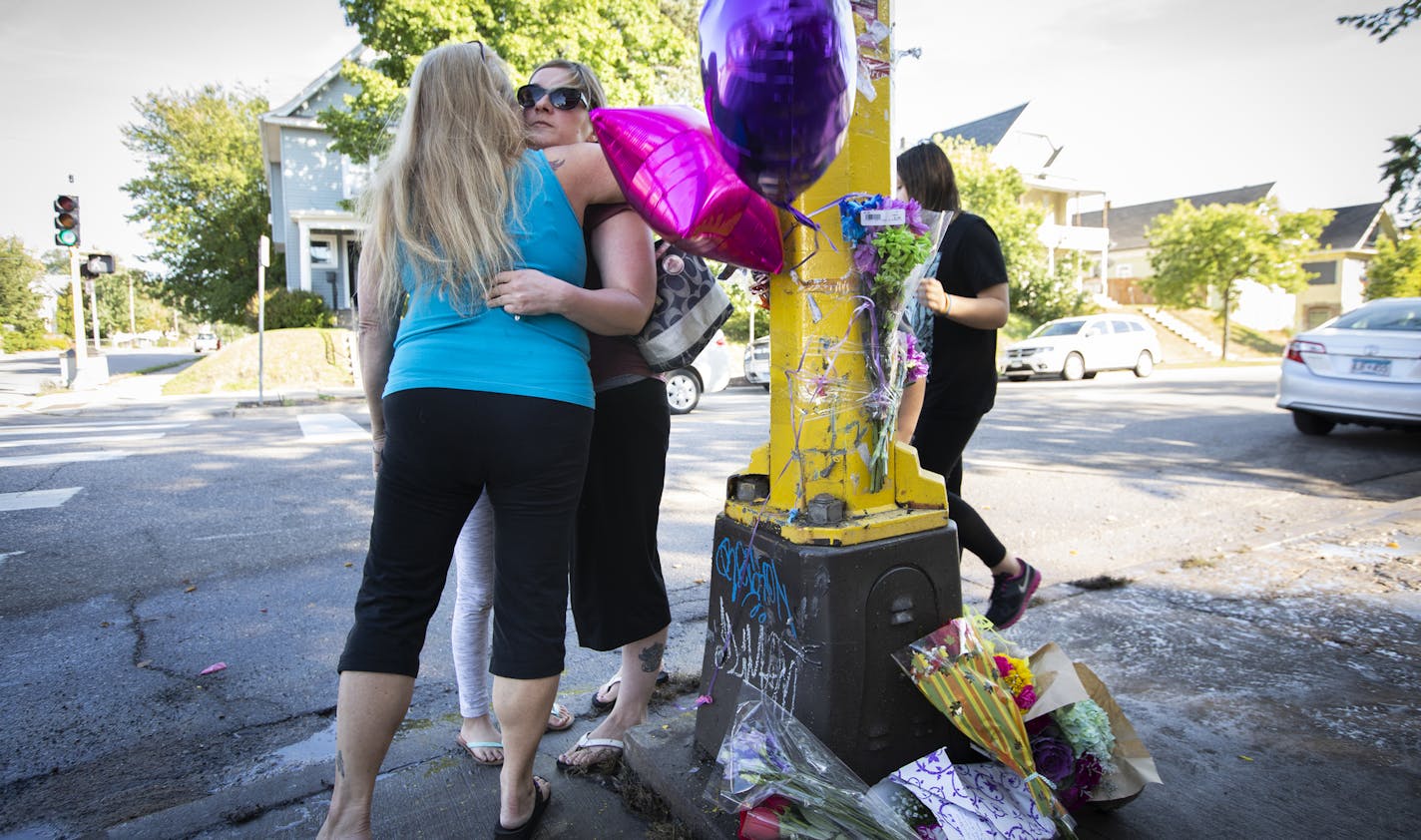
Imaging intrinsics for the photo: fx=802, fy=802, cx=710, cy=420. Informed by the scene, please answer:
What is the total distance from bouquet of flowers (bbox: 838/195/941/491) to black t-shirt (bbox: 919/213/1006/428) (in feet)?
2.90

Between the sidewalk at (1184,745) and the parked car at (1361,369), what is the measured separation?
14.8ft

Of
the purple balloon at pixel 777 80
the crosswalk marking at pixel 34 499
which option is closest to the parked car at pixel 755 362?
the crosswalk marking at pixel 34 499

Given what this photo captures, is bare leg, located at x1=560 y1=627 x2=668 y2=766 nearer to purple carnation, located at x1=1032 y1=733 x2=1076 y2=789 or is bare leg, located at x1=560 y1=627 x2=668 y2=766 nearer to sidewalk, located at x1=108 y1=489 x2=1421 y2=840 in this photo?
sidewalk, located at x1=108 y1=489 x2=1421 y2=840

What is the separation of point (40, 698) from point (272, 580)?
1.27m

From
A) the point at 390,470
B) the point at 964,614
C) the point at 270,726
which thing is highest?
the point at 390,470

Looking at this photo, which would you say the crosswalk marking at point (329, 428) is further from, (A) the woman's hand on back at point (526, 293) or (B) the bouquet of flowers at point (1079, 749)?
(B) the bouquet of flowers at point (1079, 749)

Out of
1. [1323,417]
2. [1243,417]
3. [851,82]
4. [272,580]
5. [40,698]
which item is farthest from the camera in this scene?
[1243,417]

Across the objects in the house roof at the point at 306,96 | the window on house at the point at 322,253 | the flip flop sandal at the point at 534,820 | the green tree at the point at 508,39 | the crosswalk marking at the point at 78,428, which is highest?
the house roof at the point at 306,96

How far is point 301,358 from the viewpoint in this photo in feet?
60.1

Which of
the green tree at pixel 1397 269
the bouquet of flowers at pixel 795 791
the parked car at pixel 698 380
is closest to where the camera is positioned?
the bouquet of flowers at pixel 795 791

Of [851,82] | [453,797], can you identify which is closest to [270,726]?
[453,797]

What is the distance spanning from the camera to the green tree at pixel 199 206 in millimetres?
35219

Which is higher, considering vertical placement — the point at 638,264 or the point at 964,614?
the point at 638,264

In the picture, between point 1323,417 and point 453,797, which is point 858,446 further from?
point 1323,417
